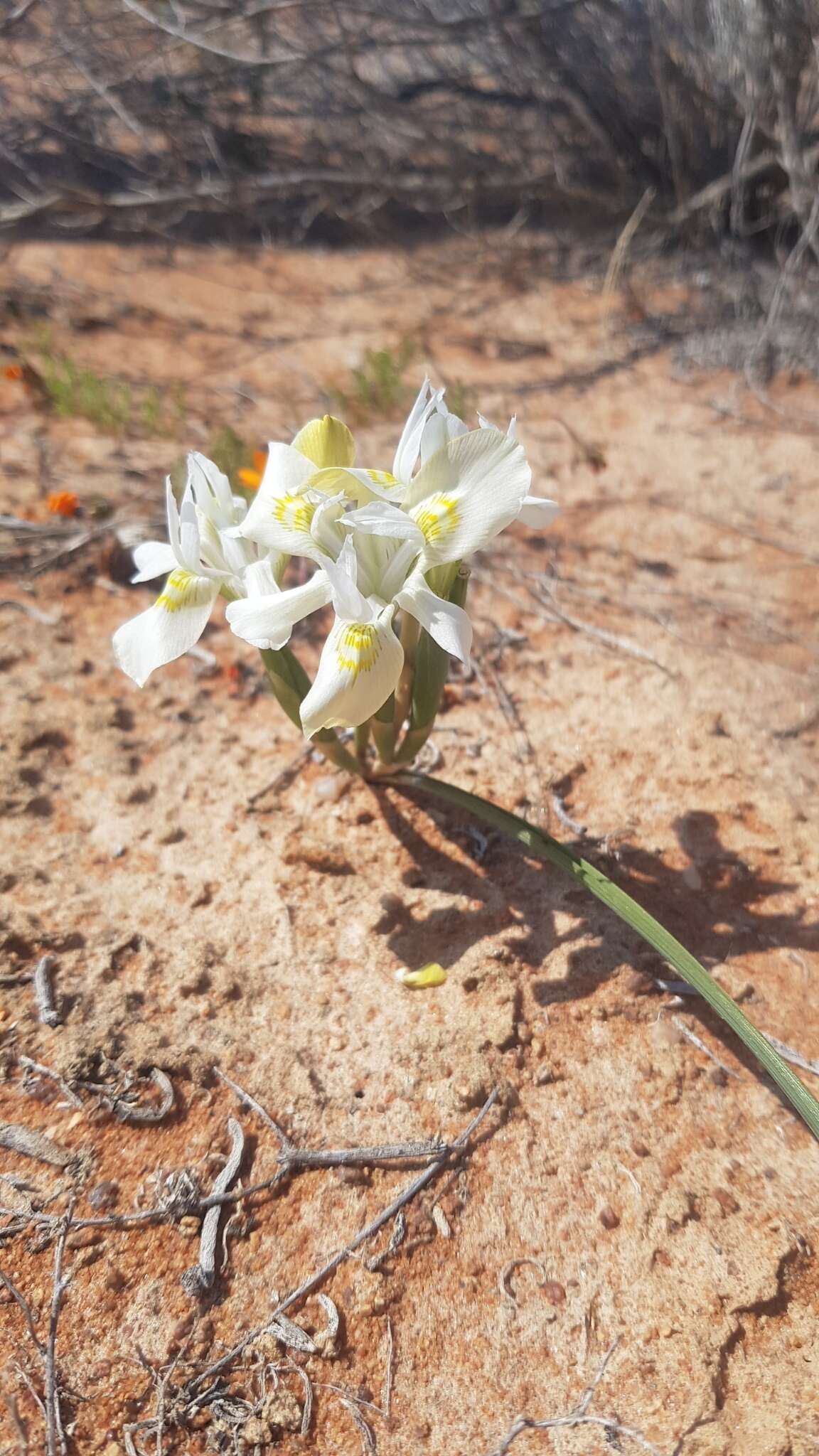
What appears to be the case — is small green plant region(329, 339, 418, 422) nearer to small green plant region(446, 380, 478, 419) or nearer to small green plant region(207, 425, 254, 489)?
small green plant region(446, 380, 478, 419)

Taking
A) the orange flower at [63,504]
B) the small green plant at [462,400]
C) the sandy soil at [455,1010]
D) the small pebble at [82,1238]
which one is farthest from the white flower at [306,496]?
the small green plant at [462,400]

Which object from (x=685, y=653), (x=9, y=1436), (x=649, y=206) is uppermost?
(x=649, y=206)

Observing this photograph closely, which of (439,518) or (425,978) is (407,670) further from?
(425,978)

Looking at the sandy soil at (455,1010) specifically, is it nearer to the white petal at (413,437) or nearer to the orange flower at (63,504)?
the orange flower at (63,504)

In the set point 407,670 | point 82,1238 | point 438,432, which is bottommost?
point 82,1238

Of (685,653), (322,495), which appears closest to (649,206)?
(685,653)

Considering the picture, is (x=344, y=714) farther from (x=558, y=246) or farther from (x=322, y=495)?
(x=558, y=246)

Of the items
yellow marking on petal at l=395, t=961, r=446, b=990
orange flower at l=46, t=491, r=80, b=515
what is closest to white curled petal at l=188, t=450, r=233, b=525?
yellow marking on petal at l=395, t=961, r=446, b=990

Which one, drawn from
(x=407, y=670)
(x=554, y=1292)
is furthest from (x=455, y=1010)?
(x=407, y=670)
